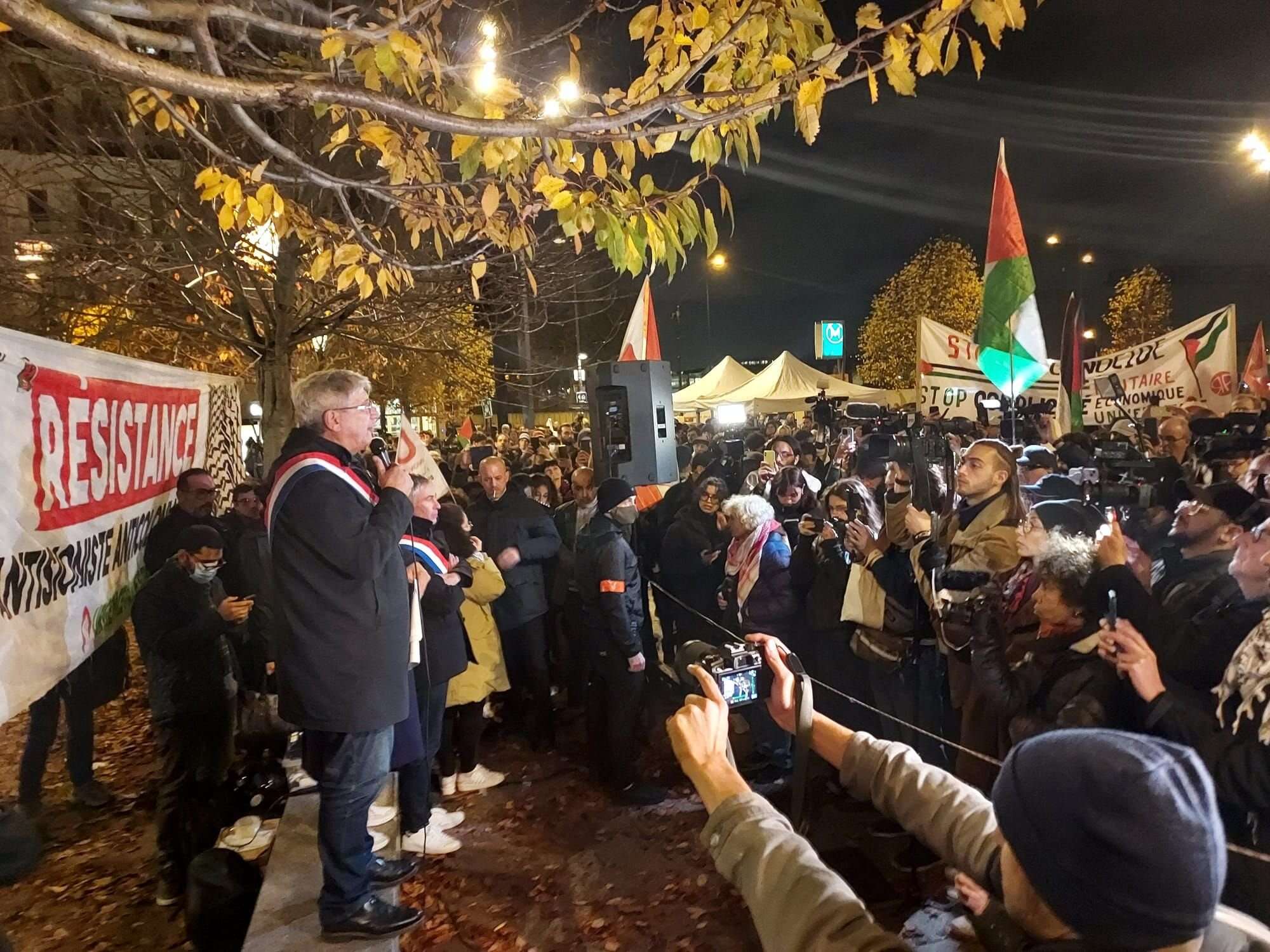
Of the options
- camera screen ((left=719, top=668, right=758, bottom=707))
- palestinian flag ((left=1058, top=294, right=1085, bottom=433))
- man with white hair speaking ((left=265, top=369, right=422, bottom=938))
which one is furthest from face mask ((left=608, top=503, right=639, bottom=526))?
palestinian flag ((left=1058, top=294, right=1085, bottom=433))

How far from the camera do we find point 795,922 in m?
1.33

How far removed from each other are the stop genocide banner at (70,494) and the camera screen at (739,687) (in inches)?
101

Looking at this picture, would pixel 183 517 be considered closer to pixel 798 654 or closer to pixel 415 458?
pixel 415 458

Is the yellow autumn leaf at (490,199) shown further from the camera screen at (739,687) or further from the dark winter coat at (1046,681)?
the dark winter coat at (1046,681)

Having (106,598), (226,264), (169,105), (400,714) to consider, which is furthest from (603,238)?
(226,264)

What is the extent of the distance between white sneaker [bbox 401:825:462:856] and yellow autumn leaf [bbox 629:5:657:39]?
4.13m

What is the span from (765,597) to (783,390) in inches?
577

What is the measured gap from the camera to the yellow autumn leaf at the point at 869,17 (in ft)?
9.65

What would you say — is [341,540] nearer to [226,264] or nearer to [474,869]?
[474,869]

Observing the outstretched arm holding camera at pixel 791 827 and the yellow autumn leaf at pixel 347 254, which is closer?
the outstretched arm holding camera at pixel 791 827

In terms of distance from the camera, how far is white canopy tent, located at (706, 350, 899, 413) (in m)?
19.0

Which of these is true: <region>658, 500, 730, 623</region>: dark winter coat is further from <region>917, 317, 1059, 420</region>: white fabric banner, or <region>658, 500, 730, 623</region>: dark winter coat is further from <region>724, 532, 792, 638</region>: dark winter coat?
<region>917, 317, 1059, 420</region>: white fabric banner

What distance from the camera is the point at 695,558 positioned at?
687cm

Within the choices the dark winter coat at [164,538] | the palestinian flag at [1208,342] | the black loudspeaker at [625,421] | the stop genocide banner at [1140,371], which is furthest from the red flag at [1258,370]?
the dark winter coat at [164,538]
